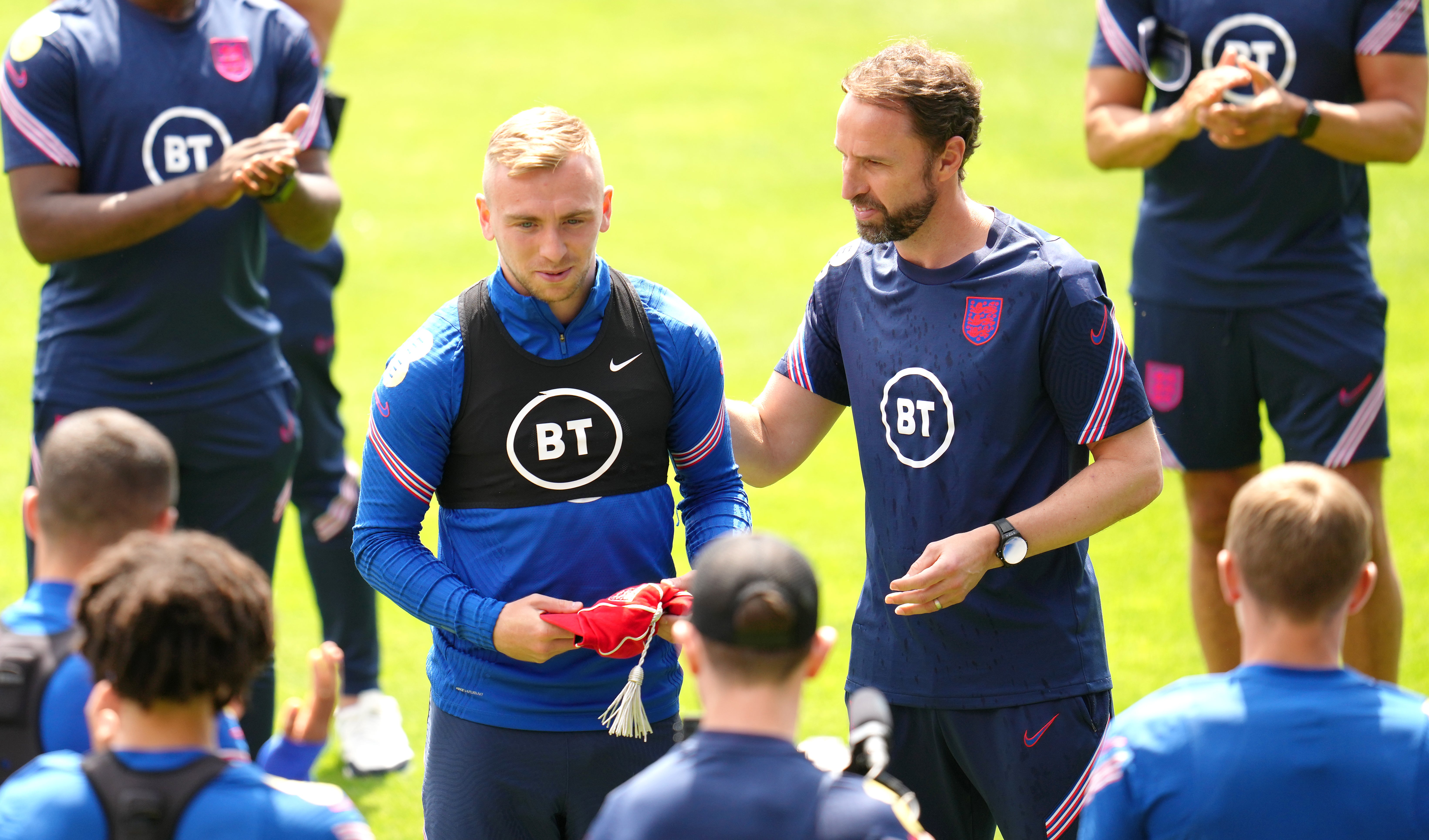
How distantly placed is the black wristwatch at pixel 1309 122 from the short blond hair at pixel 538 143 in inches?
106

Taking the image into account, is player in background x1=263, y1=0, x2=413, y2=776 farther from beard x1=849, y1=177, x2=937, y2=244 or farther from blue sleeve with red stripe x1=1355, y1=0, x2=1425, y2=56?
blue sleeve with red stripe x1=1355, y1=0, x2=1425, y2=56

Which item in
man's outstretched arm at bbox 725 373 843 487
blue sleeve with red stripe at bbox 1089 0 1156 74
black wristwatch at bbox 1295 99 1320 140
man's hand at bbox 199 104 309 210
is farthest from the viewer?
blue sleeve with red stripe at bbox 1089 0 1156 74

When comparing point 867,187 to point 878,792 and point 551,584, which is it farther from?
point 878,792

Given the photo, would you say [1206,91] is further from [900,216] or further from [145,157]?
[145,157]

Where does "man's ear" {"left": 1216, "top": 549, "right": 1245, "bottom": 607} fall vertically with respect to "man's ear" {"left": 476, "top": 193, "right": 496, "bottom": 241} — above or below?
below

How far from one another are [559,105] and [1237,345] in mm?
13081

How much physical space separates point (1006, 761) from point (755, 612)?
143cm

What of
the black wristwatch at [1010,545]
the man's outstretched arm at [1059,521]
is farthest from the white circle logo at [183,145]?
the black wristwatch at [1010,545]

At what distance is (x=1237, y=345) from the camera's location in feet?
18.1

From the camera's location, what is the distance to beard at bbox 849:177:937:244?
12.3 feet

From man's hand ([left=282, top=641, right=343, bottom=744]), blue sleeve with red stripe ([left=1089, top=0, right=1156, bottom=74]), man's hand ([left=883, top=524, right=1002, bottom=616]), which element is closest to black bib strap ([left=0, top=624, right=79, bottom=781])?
man's hand ([left=282, top=641, right=343, bottom=744])

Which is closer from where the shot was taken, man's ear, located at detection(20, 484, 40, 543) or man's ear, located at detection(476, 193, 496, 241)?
man's ear, located at detection(20, 484, 40, 543)

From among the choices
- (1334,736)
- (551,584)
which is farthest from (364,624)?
(1334,736)


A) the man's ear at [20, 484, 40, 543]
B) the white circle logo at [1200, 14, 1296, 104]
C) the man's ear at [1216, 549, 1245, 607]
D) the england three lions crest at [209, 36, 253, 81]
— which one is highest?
the white circle logo at [1200, 14, 1296, 104]
